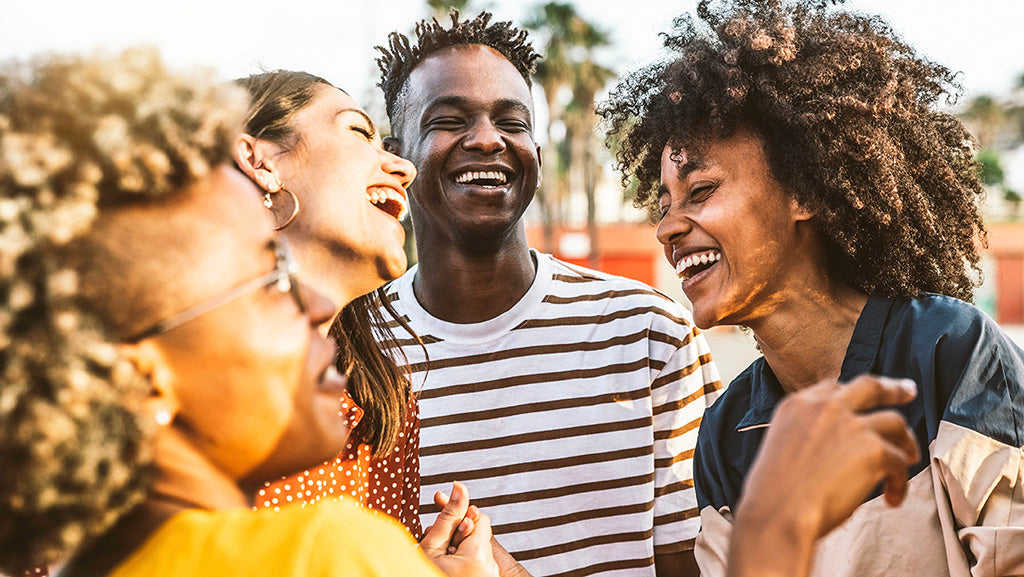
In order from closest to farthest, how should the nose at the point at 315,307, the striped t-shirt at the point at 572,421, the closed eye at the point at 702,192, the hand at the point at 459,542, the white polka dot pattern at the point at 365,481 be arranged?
the nose at the point at 315,307, the hand at the point at 459,542, the white polka dot pattern at the point at 365,481, the closed eye at the point at 702,192, the striped t-shirt at the point at 572,421

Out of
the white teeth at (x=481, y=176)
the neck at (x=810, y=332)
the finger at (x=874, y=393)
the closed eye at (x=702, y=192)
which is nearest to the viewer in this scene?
the finger at (x=874, y=393)

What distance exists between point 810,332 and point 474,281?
56.0 inches

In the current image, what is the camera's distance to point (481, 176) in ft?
12.2

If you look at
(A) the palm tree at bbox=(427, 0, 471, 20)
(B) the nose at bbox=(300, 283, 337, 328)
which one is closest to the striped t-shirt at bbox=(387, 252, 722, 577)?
(B) the nose at bbox=(300, 283, 337, 328)

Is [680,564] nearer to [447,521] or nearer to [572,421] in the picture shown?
[572,421]

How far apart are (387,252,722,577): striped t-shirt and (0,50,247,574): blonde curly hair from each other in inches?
84.7

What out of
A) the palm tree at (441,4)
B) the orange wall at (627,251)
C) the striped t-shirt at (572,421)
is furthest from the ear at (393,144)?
the orange wall at (627,251)

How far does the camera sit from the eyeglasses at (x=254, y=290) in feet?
4.50

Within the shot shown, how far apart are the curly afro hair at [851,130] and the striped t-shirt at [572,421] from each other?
32.9 inches

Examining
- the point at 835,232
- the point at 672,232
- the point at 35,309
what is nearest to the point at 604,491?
the point at 672,232

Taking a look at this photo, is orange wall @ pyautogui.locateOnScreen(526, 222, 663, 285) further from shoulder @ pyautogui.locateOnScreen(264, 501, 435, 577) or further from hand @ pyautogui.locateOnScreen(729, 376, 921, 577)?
shoulder @ pyautogui.locateOnScreen(264, 501, 435, 577)

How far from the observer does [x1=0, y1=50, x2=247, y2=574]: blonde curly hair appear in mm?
1256

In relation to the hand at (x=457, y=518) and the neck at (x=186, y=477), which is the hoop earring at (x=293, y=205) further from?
the neck at (x=186, y=477)

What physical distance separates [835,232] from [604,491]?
126 cm
